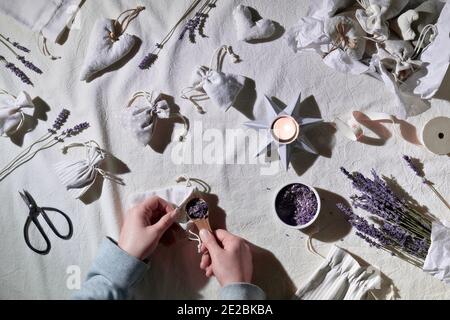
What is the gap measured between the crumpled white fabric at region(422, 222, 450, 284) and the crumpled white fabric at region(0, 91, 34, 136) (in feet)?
2.63

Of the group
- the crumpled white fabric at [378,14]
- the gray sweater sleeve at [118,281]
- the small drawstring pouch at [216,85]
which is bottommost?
the gray sweater sleeve at [118,281]

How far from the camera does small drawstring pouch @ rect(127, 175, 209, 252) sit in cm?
97

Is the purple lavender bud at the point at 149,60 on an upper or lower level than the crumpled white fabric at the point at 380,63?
lower

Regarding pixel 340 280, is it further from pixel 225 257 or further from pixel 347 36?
pixel 347 36

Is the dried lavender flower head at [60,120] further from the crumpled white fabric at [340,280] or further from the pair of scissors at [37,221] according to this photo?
the crumpled white fabric at [340,280]

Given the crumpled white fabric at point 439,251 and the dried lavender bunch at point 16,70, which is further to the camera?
the dried lavender bunch at point 16,70

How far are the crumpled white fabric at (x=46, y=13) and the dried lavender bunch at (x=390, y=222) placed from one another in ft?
2.04

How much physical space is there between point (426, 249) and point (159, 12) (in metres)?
0.68

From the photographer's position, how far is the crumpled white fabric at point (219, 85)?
963 millimetres

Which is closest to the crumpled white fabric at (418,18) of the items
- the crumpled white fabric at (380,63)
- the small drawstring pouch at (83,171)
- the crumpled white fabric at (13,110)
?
the crumpled white fabric at (380,63)

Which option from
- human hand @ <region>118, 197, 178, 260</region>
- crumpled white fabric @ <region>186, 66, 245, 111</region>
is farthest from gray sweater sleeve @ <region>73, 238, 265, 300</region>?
crumpled white fabric @ <region>186, 66, 245, 111</region>

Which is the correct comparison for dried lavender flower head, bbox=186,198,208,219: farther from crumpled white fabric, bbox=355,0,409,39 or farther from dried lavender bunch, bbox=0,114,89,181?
crumpled white fabric, bbox=355,0,409,39

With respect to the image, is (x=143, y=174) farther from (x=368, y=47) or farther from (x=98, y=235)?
(x=368, y=47)

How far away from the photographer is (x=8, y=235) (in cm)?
100
